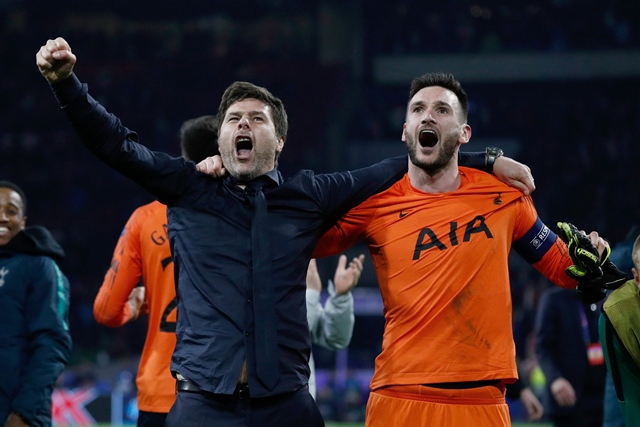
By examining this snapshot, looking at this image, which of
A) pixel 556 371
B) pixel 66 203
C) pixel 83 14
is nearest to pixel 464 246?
pixel 556 371

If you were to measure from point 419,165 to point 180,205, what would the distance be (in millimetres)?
1083

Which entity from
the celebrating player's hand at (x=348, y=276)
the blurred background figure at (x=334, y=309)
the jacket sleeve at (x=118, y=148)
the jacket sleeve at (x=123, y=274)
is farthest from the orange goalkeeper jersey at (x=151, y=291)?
the jacket sleeve at (x=118, y=148)

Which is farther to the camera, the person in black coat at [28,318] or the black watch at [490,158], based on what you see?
the person in black coat at [28,318]

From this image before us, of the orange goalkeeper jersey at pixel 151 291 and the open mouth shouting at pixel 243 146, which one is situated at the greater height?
the open mouth shouting at pixel 243 146

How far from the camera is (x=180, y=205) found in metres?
3.81

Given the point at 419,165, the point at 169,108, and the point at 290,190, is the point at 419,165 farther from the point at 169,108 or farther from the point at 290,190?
the point at 169,108

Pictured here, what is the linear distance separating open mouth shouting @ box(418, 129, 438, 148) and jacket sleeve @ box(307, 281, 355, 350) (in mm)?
1375

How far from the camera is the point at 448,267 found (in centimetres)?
395

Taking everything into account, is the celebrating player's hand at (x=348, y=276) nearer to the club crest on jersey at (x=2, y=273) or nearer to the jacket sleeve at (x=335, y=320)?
the jacket sleeve at (x=335, y=320)

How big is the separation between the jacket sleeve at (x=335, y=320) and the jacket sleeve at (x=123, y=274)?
110 centimetres

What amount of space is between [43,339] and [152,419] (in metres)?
0.80

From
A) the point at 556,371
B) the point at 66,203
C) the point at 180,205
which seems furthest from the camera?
the point at 66,203

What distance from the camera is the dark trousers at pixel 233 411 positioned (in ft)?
11.5

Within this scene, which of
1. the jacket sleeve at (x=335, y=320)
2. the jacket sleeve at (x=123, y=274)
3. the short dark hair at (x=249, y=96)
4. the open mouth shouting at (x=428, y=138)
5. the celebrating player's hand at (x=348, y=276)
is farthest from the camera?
the jacket sleeve at (x=335, y=320)
